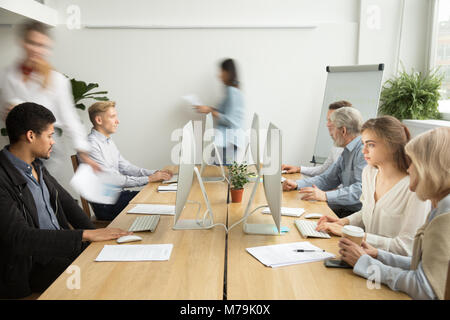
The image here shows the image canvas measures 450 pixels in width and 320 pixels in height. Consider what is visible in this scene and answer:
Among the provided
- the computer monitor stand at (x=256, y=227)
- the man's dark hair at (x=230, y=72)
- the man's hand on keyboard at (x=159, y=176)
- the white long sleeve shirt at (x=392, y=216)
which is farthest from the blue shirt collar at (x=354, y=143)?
the man's dark hair at (x=230, y=72)

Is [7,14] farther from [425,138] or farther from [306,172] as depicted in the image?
[425,138]

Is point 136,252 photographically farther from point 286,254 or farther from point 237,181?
point 237,181

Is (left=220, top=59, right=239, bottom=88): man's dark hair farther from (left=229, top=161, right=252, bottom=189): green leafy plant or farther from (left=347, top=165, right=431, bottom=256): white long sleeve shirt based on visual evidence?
(left=347, top=165, right=431, bottom=256): white long sleeve shirt

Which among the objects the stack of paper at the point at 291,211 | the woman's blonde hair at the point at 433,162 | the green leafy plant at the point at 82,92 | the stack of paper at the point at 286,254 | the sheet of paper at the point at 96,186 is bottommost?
the sheet of paper at the point at 96,186

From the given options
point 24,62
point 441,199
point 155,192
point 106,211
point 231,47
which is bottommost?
point 106,211

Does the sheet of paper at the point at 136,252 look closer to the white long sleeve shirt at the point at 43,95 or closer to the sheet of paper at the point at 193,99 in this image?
the white long sleeve shirt at the point at 43,95

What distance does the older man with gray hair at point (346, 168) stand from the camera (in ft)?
8.44

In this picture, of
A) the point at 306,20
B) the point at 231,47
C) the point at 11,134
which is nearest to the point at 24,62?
the point at 11,134

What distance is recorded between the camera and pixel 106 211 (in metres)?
3.00

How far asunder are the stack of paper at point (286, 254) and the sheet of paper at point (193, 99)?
10.6 ft

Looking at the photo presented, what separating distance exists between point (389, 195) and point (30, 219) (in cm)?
169

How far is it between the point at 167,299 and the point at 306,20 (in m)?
4.07

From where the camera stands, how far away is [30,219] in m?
1.83

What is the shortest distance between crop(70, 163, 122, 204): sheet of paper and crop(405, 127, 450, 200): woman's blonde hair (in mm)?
2311
